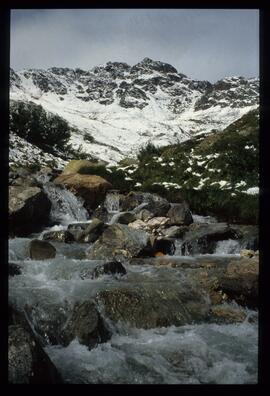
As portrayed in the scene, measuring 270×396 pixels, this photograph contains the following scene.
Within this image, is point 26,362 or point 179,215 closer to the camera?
point 26,362

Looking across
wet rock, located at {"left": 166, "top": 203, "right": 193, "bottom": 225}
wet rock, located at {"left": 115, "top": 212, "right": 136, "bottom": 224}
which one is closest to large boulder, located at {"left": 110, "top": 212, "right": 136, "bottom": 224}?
wet rock, located at {"left": 115, "top": 212, "right": 136, "bottom": 224}

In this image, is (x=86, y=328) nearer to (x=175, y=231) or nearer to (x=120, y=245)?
(x=120, y=245)

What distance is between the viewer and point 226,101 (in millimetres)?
194750

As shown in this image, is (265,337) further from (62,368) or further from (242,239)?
(242,239)

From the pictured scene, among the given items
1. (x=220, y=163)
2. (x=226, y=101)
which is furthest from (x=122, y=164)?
(x=226, y=101)

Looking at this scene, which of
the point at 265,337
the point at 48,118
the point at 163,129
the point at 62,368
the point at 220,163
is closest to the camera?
the point at 265,337

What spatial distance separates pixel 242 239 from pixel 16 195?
6923 millimetres

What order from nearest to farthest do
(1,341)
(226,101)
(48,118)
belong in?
1. (1,341)
2. (48,118)
3. (226,101)

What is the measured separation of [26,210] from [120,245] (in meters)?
4.20

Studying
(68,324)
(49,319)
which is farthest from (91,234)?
(68,324)

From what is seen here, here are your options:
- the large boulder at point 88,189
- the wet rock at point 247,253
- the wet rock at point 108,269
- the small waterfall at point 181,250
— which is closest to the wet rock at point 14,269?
the wet rock at point 108,269

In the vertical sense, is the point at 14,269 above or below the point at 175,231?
below

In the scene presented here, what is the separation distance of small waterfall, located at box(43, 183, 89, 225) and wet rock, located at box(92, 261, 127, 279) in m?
7.63

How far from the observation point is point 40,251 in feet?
35.6
